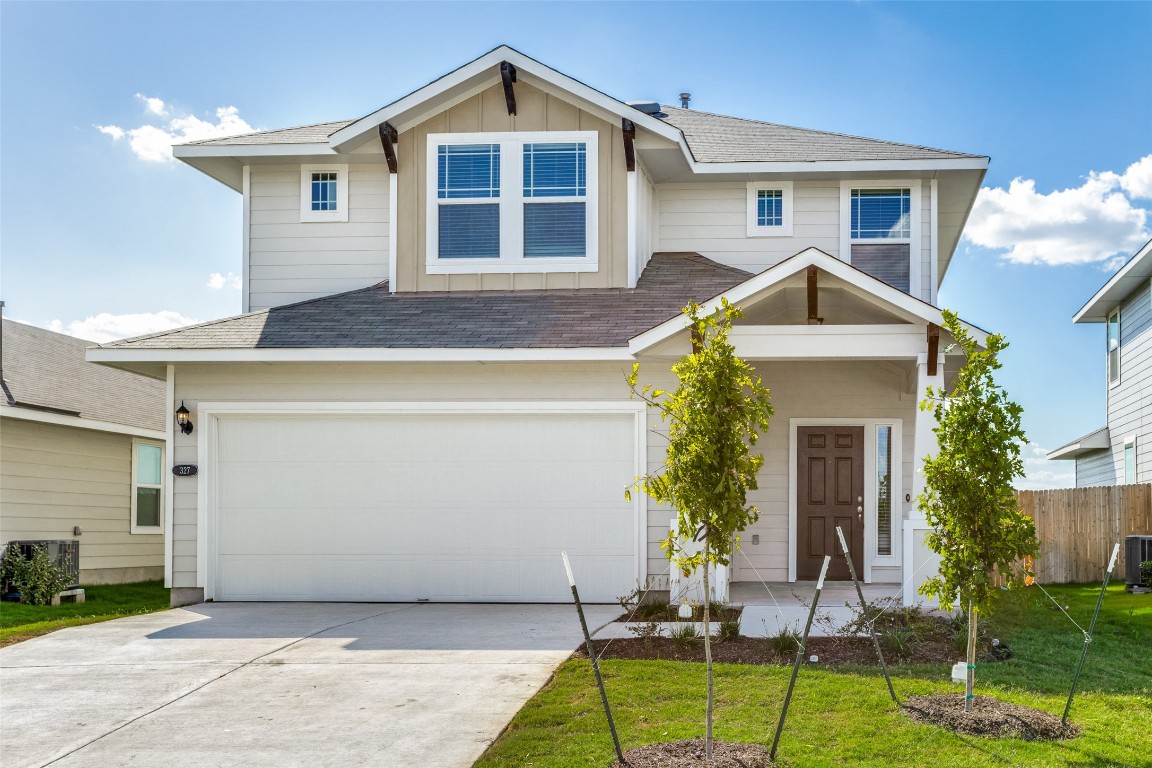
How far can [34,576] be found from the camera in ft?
47.6

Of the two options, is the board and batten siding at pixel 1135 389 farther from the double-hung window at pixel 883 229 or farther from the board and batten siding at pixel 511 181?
A: the board and batten siding at pixel 511 181

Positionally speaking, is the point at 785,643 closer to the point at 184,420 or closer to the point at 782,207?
the point at 782,207

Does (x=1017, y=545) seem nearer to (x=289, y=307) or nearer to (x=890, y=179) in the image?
(x=890, y=179)

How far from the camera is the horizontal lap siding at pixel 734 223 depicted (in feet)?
46.3

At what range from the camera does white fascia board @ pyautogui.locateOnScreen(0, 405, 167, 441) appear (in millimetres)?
15320

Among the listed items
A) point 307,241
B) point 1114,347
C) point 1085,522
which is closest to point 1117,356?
point 1114,347

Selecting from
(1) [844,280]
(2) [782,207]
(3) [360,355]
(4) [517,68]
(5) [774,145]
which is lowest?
(3) [360,355]

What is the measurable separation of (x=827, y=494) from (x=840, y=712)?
696cm

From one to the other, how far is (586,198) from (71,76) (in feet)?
24.1

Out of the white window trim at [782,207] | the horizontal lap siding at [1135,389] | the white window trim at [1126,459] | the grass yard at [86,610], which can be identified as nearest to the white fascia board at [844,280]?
the white window trim at [782,207]

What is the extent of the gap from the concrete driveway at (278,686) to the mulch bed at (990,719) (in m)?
2.66

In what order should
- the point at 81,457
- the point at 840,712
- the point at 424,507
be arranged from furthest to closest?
the point at 81,457
the point at 424,507
the point at 840,712

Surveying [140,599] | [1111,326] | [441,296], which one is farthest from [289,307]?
[1111,326]

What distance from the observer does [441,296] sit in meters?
13.5
